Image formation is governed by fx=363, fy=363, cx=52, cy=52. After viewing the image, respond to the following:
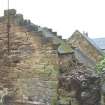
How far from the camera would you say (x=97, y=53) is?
97.0 ft

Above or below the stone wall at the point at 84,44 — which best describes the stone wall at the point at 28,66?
below

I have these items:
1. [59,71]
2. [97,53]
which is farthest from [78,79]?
[97,53]

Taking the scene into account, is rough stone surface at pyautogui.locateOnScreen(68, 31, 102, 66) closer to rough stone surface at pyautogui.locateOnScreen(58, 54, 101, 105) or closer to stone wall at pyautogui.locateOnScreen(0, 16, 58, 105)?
stone wall at pyautogui.locateOnScreen(0, 16, 58, 105)

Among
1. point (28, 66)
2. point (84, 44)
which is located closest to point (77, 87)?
point (28, 66)

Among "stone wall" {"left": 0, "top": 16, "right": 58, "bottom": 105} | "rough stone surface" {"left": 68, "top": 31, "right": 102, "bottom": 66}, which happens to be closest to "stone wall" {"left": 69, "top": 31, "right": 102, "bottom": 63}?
"rough stone surface" {"left": 68, "top": 31, "right": 102, "bottom": 66}

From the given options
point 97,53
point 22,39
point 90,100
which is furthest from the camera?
point 97,53

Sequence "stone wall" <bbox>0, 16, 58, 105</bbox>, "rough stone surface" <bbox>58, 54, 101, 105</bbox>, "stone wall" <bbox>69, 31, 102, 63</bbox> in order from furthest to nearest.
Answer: "stone wall" <bbox>69, 31, 102, 63</bbox> → "stone wall" <bbox>0, 16, 58, 105</bbox> → "rough stone surface" <bbox>58, 54, 101, 105</bbox>

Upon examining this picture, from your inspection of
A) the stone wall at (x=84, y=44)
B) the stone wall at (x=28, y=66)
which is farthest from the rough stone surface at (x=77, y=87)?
the stone wall at (x=84, y=44)

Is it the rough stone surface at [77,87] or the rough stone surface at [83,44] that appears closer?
the rough stone surface at [77,87]

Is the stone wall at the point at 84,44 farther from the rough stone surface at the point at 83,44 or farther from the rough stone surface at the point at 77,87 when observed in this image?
the rough stone surface at the point at 77,87

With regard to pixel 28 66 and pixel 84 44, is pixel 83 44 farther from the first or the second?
pixel 28 66

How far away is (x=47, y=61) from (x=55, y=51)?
0.42 meters

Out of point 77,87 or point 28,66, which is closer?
point 77,87

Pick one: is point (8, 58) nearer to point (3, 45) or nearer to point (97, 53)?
point (3, 45)
